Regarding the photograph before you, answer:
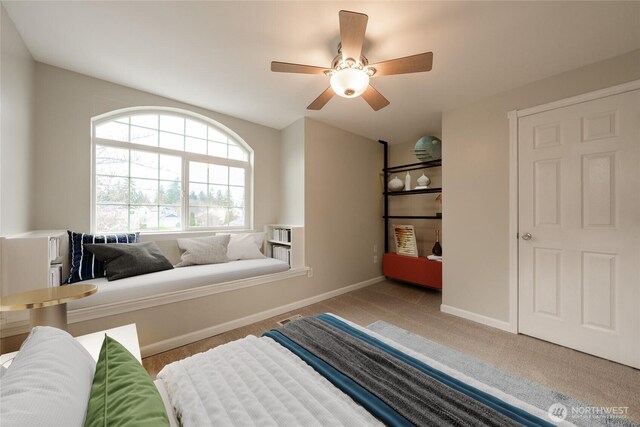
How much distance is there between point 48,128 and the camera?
2160mm

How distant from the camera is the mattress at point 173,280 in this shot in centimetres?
188

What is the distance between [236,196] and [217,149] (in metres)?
0.66

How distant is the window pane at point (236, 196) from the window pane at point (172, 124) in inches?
35.6

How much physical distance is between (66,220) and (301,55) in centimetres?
257

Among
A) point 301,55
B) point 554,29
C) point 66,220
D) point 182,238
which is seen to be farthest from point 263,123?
point 554,29

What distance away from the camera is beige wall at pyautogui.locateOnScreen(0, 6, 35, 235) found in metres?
1.57

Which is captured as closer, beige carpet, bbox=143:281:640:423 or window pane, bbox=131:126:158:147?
beige carpet, bbox=143:281:640:423

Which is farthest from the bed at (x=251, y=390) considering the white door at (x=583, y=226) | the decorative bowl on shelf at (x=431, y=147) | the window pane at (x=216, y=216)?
the decorative bowl on shelf at (x=431, y=147)

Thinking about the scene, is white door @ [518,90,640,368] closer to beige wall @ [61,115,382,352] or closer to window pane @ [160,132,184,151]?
beige wall @ [61,115,382,352]

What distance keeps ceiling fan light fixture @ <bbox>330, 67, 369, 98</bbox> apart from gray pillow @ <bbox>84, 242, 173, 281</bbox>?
2250 millimetres

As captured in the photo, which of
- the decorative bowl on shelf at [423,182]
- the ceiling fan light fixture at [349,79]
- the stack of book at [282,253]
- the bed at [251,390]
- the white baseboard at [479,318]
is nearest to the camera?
the bed at [251,390]

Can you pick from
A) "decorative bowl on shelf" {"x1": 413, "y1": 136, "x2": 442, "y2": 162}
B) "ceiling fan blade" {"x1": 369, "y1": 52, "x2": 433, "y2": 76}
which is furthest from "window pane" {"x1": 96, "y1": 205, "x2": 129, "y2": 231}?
"decorative bowl on shelf" {"x1": 413, "y1": 136, "x2": 442, "y2": 162}

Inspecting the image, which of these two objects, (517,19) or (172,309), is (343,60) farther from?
(172,309)

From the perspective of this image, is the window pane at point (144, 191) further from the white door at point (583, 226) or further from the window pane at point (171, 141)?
the white door at point (583, 226)
